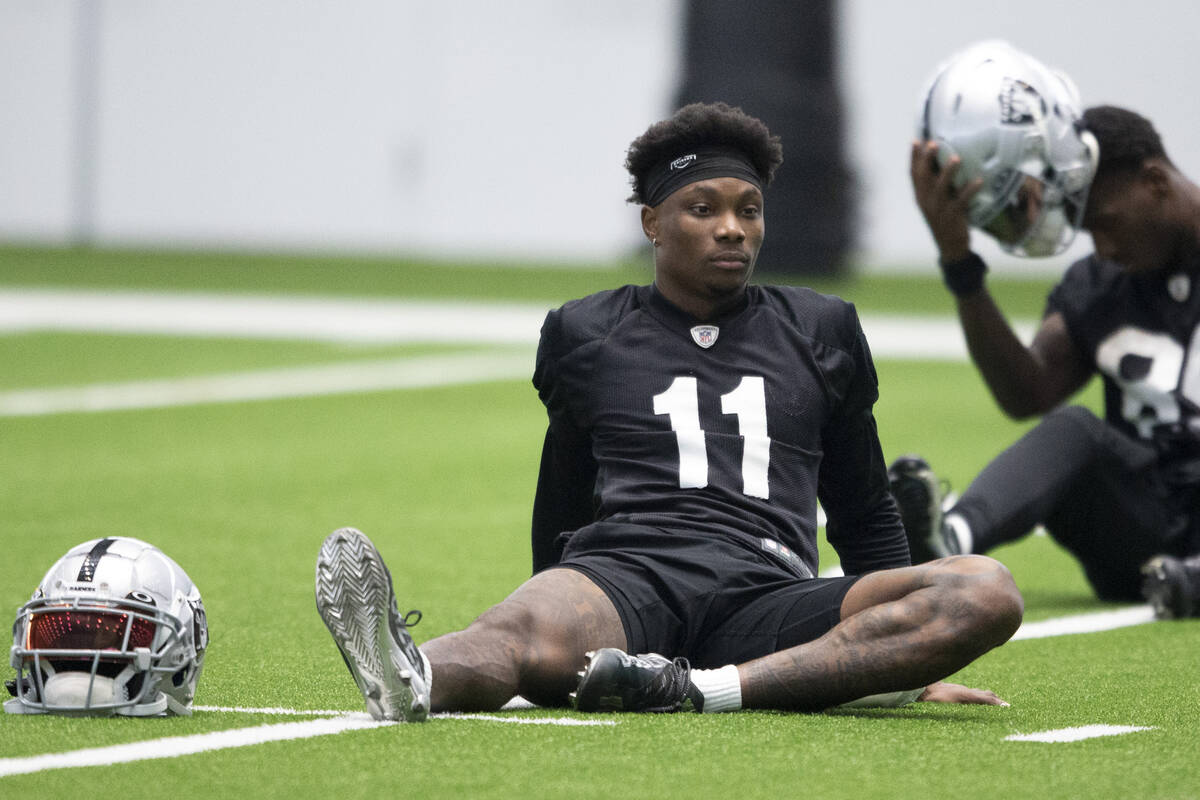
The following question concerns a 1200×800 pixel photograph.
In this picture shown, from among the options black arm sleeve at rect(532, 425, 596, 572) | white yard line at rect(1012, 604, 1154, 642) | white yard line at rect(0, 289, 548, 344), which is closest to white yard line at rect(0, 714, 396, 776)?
black arm sleeve at rect(532, 425, 596, 572)

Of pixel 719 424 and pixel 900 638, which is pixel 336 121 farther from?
pixel 900 638

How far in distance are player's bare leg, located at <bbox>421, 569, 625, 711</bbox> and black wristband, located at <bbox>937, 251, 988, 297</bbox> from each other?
1972 millimetres

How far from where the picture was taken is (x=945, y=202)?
5.43 meters

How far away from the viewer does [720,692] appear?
12.6 ft

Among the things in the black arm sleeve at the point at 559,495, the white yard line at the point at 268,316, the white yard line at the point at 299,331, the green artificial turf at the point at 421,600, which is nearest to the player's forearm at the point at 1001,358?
the green artificial turf at the point at 421,600

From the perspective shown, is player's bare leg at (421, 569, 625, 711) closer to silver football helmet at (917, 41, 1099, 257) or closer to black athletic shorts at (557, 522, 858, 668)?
black athletic shorts at (557, 522, 858, 668)

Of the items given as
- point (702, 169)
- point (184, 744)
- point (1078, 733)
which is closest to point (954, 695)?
point (1078, 733)

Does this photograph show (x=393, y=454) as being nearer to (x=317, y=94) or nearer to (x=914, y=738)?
(x=914, y=738)

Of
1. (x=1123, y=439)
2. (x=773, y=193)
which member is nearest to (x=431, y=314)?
(x=773, y=193)

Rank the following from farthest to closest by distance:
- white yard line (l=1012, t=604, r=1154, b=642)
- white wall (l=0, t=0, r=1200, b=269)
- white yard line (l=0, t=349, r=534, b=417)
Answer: white wall (l=0, t=0, r=1200, b=269) → white yard line (l=0, t=349, r=534, b=417) → white yard line (l=1012, t=604, r=1154, b=642)

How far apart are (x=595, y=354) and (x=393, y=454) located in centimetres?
571

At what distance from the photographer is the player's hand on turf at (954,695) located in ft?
13.5

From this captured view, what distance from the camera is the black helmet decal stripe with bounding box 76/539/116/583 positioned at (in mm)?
3748

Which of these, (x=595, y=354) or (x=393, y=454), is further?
(x=393, y=454)
